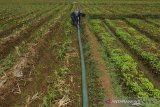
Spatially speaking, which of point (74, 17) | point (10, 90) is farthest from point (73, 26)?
point (10, 90)

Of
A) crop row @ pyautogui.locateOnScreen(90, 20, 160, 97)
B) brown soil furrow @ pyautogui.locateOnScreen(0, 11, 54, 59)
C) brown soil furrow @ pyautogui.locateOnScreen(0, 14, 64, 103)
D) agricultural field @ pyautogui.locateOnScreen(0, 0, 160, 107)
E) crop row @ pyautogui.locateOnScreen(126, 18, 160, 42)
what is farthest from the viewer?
crop row @ pyautogui.locateOnScreen(126, 18, 160, 42)

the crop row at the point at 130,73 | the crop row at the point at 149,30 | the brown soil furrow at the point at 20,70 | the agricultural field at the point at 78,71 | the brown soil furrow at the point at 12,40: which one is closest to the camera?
the agricultural field at the point at 78,71

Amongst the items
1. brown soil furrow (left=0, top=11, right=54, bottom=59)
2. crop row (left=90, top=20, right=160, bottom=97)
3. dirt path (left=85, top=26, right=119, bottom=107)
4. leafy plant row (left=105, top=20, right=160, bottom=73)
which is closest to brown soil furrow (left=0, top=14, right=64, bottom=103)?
brown soil furrow (left=0, top=11, right=54, bottom=59)

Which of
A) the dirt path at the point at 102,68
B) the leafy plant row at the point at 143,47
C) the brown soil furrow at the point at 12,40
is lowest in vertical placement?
the dirt path at the point at 102,68

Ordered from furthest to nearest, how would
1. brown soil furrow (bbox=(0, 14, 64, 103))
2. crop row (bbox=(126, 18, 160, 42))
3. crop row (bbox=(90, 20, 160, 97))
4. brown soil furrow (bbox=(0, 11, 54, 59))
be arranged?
1. crop row (bbox=(126, 18, 160, 42))
2. brown soil furrow (bbox=(0, 11, 54, 59))
3. brown soil furrow (bbox=(0, 14, 64, 103))
4. crop row (bbox=(90, 20, 160, 97))

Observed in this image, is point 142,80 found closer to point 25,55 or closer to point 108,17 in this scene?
point 25,55

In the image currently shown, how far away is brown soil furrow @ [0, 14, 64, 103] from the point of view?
8009mm

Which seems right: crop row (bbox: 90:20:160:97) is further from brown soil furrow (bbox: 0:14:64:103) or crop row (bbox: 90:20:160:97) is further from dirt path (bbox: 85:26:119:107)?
brown soil furrow (bbox: 0:14:64:103)

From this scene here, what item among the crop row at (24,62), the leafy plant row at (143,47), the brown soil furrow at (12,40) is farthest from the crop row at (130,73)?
the brown soil furrow at (12,40)

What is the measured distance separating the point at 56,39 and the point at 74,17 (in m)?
3.87

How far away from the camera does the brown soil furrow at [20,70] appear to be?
26.3 feet

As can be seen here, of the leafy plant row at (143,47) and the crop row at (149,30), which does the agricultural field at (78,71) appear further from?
the crop row at (149,30)

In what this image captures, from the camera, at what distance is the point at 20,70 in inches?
367

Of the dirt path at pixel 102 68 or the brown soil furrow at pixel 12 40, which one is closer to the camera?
the dirt path at pixel 102 68
